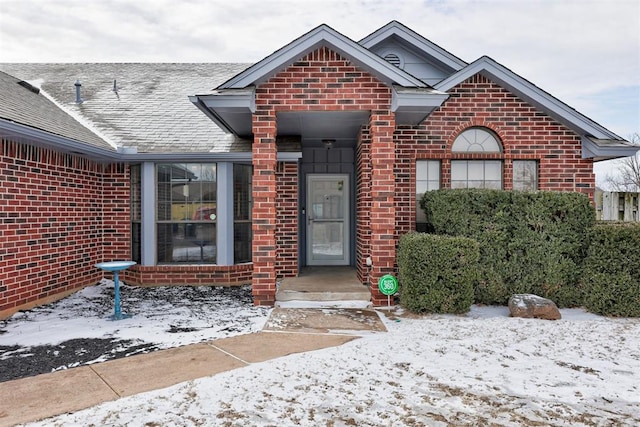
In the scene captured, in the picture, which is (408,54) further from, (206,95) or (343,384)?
(343,384)

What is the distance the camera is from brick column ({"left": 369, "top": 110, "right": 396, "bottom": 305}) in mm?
5848

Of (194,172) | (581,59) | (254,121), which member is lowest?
(194,172)

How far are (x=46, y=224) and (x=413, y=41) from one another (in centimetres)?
734

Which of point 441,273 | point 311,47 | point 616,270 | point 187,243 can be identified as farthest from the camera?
point 187,243

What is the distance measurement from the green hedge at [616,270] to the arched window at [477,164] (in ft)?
6.24

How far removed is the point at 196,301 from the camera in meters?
6.45

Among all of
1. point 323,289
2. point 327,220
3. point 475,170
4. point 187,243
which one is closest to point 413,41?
point 475,170

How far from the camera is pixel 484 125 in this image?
6.93 meters

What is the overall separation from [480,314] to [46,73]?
11955 millimetres

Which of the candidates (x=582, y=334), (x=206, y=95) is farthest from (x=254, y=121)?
(x=582, y=334)

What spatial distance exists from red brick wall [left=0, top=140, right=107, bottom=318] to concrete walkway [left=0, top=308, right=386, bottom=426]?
2919 millimetres

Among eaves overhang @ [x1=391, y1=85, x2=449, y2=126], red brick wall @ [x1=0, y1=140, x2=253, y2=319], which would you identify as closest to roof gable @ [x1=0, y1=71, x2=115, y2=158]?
red brick wall @ [x1=0, y1=140, x2=253, y2=319]

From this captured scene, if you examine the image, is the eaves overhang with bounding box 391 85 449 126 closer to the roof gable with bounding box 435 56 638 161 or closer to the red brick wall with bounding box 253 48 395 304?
the red brick wall with bounding box 253 48 395 304

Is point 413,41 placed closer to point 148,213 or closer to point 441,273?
point 441,273
